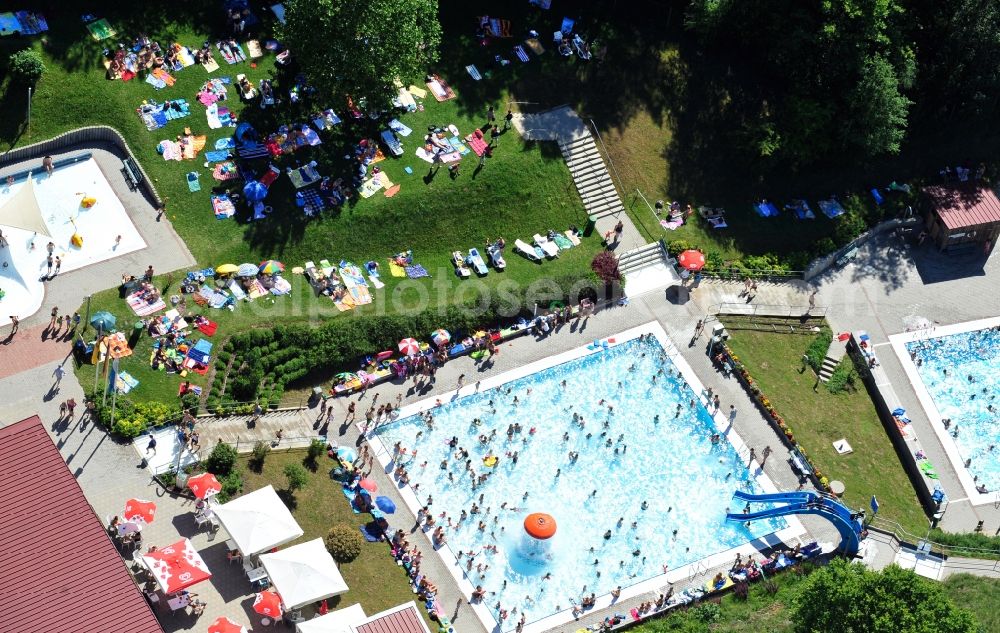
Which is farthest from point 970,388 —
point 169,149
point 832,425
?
point 169,149

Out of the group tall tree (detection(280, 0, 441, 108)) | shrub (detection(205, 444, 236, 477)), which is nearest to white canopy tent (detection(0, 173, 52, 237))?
shrub (detection(205, 444, 236, 477))

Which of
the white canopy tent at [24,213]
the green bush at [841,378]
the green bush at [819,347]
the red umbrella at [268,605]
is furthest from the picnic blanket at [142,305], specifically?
the green bush at [841,378]

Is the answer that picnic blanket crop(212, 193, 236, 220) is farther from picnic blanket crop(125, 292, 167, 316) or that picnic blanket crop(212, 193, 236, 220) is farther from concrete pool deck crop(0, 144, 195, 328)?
picnic blanket crop(125, 292, 167, 316)

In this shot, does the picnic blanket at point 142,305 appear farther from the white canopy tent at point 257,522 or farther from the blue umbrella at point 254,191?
the white canopy tent at point 257,522

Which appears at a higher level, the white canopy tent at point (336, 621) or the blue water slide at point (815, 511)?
the white canopy tent at point (336, 621)

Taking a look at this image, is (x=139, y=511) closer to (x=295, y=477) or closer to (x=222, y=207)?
(x=295, y=477)

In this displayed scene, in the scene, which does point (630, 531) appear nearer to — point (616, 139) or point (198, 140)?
point (616, 139)

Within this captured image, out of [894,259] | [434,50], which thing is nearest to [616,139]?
[434,50]
